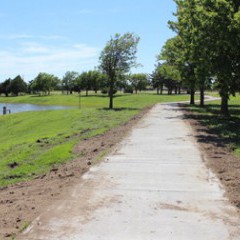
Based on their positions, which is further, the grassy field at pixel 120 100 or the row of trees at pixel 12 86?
the row of trees at pixel 12 86

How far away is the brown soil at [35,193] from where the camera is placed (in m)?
6.00

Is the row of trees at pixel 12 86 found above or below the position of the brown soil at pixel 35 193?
above

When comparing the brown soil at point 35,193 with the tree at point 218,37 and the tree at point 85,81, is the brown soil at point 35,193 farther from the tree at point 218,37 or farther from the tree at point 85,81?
the tree at point 85,81

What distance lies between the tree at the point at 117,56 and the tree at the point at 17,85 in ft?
294

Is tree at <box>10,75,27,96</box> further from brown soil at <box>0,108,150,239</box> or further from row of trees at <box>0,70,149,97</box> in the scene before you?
brown soil at <box>0,108,150,239</box>

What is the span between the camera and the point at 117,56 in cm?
3978

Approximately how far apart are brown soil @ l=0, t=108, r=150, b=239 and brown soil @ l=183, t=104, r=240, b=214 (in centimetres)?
289

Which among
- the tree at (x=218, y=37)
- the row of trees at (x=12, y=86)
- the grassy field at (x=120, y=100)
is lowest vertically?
the grassy field at (x=120, y=100)

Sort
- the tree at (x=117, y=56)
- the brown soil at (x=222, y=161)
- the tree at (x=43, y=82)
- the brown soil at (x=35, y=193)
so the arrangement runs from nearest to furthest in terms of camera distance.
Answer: the brown soil at (x=35, y=193)
the brown soil at (x=222, y=161)
the tree at (x=117, y=56)
the tree at (x=43, y=82)

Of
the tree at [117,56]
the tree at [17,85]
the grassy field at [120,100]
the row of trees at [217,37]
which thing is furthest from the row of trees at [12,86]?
the row of trees at [217,37]

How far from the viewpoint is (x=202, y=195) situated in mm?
7434

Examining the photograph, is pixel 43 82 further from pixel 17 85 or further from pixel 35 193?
pixel 35 193

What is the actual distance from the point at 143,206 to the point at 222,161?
4.68 metres

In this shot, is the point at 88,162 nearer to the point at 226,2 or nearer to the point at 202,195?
the point at 202,195
